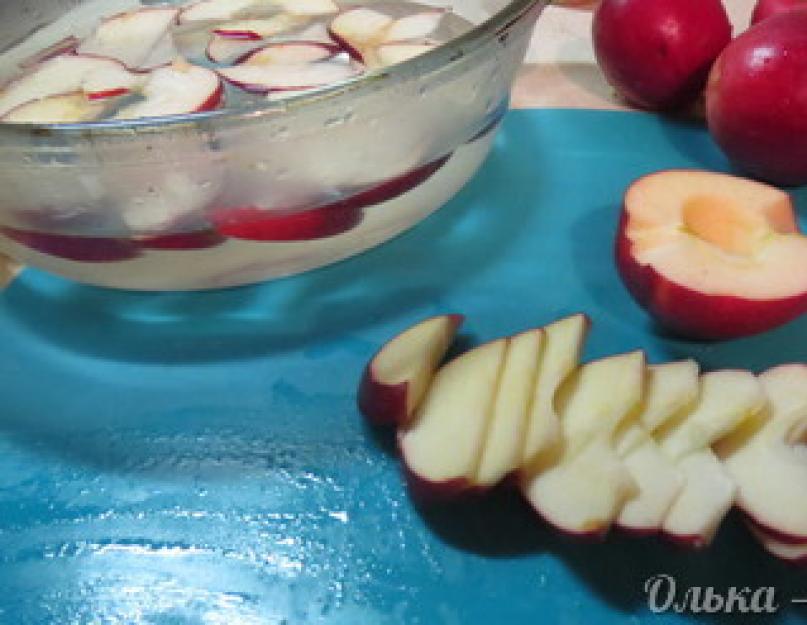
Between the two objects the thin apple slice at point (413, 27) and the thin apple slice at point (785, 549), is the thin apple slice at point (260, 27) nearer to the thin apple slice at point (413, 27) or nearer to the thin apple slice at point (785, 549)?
the thin apple slice at point (413, 27)

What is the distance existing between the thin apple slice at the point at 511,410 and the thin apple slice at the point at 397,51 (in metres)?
0.52

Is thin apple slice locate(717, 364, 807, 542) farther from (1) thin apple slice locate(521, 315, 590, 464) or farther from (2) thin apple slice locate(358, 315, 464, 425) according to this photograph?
(2) thin apple slice locate(358, 315, 464, 425)

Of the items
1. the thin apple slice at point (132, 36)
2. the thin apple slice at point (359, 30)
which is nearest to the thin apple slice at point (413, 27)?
the thin apple slice at point (359, 30)

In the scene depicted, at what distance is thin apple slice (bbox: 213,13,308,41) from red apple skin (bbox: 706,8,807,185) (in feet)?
2.00

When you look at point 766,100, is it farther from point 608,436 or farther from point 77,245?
point 77,245

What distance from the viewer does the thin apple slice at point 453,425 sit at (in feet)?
2.50

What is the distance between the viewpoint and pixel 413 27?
4.23ft

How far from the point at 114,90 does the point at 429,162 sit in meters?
0.45

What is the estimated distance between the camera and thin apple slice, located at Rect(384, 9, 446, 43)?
4.18ft

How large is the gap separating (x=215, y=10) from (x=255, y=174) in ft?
2.11

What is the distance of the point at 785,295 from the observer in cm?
88

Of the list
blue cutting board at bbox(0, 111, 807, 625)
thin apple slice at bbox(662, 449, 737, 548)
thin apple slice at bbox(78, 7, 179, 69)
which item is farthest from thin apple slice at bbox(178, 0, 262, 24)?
thin apple slice at bbox(662, 449, 737, 548)

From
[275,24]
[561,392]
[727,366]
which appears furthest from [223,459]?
[275,24]

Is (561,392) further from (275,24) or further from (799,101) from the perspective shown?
(275,24)
